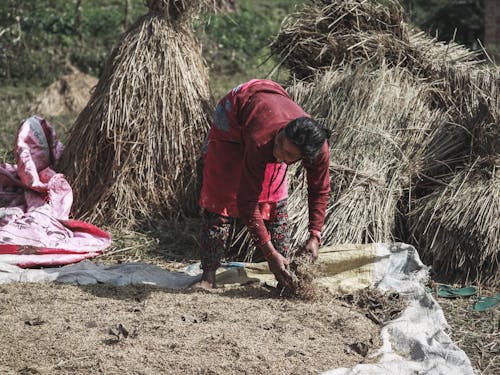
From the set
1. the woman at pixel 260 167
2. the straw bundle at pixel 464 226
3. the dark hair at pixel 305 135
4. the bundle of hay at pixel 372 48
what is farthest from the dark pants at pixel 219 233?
the bundle of hay at pixel 372 48

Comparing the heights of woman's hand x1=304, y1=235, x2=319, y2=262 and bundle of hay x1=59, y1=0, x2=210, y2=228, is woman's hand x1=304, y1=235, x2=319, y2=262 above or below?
below

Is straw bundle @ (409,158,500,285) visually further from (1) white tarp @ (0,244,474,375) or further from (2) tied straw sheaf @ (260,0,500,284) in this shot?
(1) white tarp @ (0,244,474,375)

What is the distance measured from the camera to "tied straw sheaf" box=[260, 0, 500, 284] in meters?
4.30

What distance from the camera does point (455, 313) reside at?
12.5 ft

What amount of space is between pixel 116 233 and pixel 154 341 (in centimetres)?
194

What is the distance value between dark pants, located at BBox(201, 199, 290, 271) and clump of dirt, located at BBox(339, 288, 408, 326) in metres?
0.45

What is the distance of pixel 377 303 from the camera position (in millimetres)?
3639

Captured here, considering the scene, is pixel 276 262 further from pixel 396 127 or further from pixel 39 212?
pixel 39 212

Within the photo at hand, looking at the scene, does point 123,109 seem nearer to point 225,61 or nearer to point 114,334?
point 114,334

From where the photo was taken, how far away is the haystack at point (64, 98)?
7.65 m

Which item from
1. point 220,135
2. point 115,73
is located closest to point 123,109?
point 115,73

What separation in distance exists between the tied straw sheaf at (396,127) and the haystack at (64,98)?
3.03 meters

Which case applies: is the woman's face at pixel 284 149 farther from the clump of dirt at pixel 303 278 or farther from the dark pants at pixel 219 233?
the dark pants at pixel 219 233

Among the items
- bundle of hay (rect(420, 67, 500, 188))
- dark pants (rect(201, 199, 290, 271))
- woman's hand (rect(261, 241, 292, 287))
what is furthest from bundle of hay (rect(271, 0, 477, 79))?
woman's hand (rect(261, 241, 292, 287))
